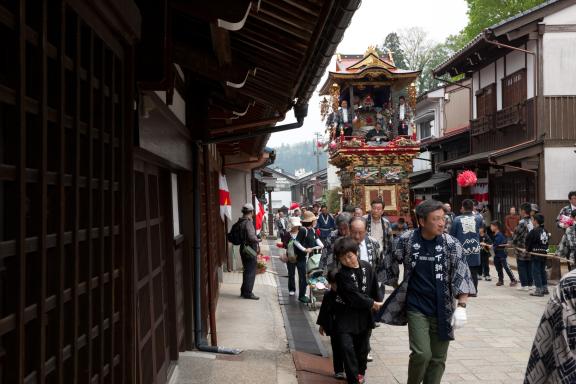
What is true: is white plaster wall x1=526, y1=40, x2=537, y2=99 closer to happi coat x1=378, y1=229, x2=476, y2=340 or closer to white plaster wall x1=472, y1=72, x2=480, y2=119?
white plaster wall x1=472, y1=72, x2=480, y2=119

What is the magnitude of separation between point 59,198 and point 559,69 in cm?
2029

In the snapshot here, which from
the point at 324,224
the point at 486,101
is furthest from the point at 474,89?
the point at 324,224

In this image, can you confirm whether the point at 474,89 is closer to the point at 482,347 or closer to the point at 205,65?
the point at 482,347

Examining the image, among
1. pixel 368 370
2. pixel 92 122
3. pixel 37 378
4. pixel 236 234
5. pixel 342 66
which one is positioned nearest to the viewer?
pixel 37 378

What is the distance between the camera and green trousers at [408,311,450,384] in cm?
549

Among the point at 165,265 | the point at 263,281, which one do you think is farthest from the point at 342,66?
the point at 165,265

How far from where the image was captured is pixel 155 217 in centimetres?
599

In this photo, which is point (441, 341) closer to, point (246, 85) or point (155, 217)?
point (155, 217)

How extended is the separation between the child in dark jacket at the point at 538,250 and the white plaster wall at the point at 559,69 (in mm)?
8371

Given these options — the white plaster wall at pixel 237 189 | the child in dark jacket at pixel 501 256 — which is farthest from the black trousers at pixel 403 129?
the child in dark jacket at pixel 501 256

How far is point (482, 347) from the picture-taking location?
8.45 meters

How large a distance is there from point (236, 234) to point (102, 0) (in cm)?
974

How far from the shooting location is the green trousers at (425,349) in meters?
5.49

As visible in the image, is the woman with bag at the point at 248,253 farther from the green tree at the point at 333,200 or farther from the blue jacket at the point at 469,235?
the green tree at the point at 333,200
